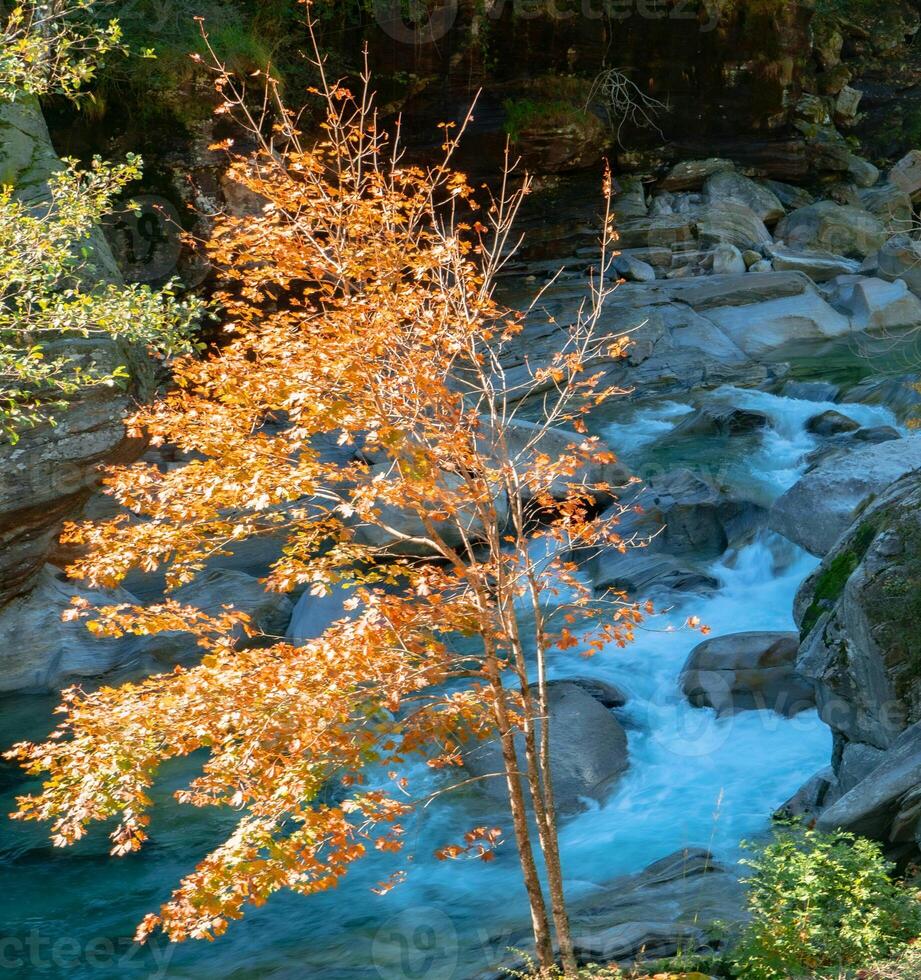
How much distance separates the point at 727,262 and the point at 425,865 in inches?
562

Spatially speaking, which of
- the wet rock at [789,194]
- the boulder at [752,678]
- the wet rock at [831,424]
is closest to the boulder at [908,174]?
the wet rock at [789,194]

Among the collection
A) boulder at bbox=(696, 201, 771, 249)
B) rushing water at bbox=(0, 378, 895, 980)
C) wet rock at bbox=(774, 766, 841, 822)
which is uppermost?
boulder at bbox=(696, 201, 771, 249)

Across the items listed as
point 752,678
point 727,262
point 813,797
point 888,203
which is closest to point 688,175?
point 727,262

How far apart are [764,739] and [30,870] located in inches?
210

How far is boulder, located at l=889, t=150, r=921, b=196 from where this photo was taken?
77.6 ft

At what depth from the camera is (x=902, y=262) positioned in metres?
18.9

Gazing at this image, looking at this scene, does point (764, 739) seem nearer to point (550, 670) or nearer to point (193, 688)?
point (550, 670)

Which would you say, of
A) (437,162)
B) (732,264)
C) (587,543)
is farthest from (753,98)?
(587,543)

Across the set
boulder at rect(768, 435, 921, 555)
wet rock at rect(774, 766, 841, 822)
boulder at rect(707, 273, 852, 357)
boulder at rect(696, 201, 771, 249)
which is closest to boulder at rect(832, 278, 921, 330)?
boulder at rect(707, 273, 852, 357)

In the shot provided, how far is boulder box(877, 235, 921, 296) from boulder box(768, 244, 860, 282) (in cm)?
55

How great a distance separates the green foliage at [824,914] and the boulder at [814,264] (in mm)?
15581

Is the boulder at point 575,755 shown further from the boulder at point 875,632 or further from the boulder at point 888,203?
the boulder at point 888,203

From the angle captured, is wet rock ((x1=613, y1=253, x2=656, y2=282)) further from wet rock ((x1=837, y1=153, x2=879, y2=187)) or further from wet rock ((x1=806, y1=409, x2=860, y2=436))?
wet rock ((x1=837, y1=153, x2=879, y2=187))

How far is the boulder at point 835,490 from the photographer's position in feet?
31.2
